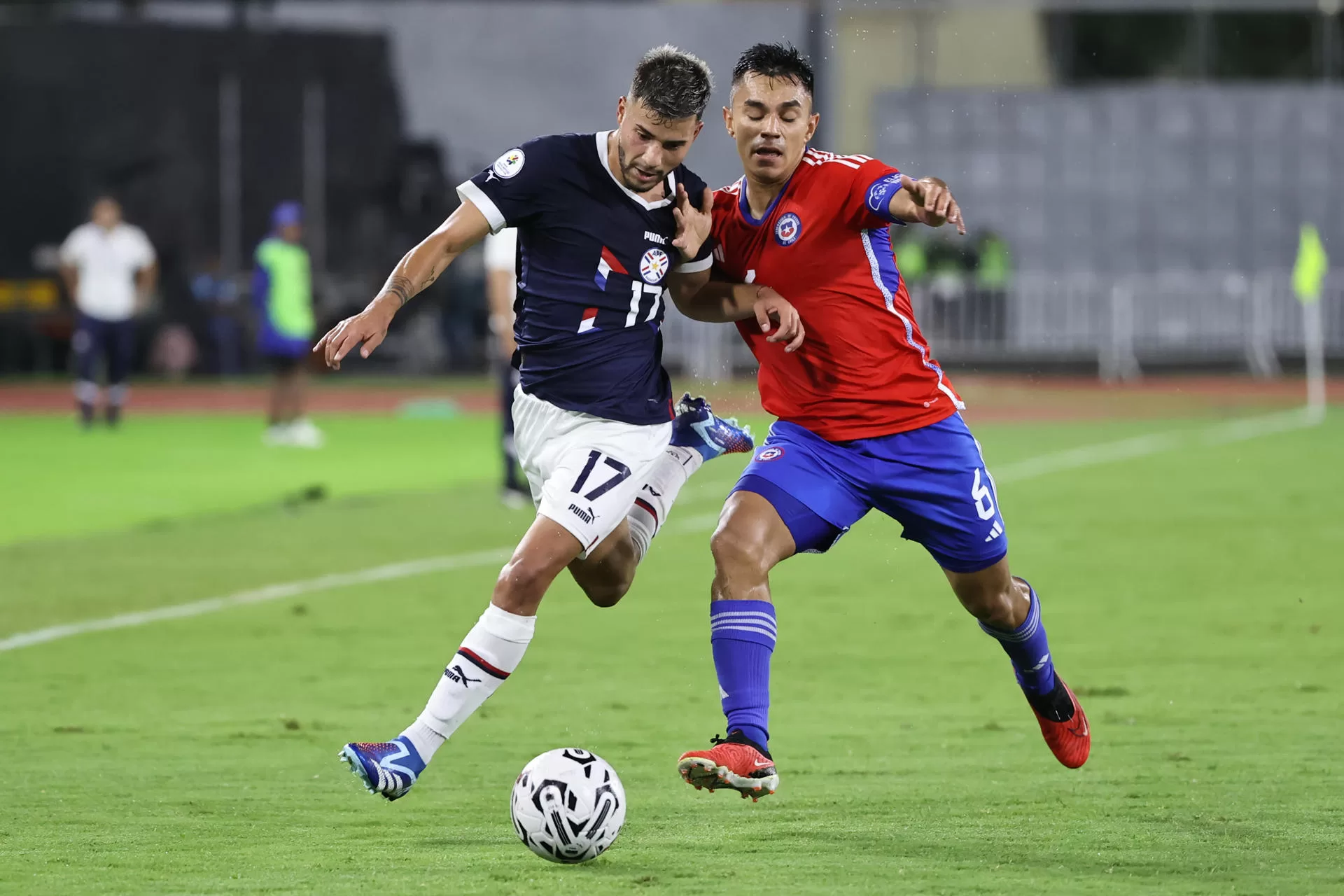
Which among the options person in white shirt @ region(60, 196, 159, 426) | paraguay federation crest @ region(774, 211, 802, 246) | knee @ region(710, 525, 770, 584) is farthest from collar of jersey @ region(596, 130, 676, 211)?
person in white shirt @ region(60, 196, 159, 426)

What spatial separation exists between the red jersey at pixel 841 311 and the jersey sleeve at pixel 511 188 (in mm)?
710

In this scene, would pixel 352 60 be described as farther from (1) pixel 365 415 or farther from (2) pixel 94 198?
(1) pixel 365 415

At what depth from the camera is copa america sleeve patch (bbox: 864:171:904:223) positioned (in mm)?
5738

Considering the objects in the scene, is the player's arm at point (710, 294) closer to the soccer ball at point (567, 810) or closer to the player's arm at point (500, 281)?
the soccer ball at point (567, 810)

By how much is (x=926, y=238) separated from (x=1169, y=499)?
14787 millimetres

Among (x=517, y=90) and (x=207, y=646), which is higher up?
(x=517, y=90)

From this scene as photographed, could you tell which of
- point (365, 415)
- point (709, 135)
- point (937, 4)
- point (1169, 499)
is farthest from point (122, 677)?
point (937, 4)

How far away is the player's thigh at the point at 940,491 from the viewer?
5.87 meters

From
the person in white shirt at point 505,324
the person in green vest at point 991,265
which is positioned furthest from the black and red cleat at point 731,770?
the person in green vest at point 991,265

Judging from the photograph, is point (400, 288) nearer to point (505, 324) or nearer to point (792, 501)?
point (792, 501)

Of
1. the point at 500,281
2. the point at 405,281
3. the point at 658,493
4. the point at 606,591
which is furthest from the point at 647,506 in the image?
the point at 500,281

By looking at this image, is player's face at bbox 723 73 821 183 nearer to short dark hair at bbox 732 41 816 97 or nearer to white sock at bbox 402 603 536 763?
short dark hair at bbox 732 41 816 97

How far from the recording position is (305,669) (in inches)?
320

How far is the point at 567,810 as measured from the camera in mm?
5012
